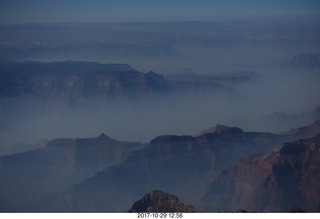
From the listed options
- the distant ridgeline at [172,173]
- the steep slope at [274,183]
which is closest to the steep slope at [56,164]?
the distant ridgeline at [172,173]

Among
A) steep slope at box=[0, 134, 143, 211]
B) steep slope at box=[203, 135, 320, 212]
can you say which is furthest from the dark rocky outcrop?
steep slope at box=[0, 134, 143, 211]

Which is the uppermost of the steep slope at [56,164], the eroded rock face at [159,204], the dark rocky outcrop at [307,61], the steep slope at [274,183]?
the dark rocky outcrop at [307,61]

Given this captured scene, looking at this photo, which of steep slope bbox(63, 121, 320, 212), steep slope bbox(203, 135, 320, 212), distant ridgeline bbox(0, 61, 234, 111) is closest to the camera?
steep slope bbox(203, 135, 320, 212)

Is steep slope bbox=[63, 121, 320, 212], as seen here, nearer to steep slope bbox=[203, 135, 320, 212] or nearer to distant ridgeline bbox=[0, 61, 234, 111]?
steep slope bbox=[203, 135, 320, 212]

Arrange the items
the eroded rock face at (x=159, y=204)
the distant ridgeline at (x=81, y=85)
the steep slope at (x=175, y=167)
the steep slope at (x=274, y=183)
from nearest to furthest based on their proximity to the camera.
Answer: the eroded rock face at (x=159, y=204)
the steep slope at (x=274, y=183)
the steep slope at (x=175, y=167)
the distant ridgeline at (x=81, y=85)

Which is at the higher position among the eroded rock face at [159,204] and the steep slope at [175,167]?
the steep slope at [175,167]

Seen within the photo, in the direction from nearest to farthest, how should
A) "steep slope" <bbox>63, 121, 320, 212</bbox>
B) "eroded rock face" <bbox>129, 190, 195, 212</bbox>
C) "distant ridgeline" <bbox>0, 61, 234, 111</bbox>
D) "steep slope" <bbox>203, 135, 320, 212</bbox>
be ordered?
"eroded rock face" <bbox>129, 190, 195, 212</bbox> → "steep slope" <bbox>203, 135, 320, 212</bbox> → "steep slope" <bbox>63, 121, 320, 212</bbox> → "distant ridgeline" <bbox>0, 61, 234, 111</bbox>

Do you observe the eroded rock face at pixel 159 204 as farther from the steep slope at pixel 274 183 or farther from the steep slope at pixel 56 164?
the steep slope at pixel 56 164
